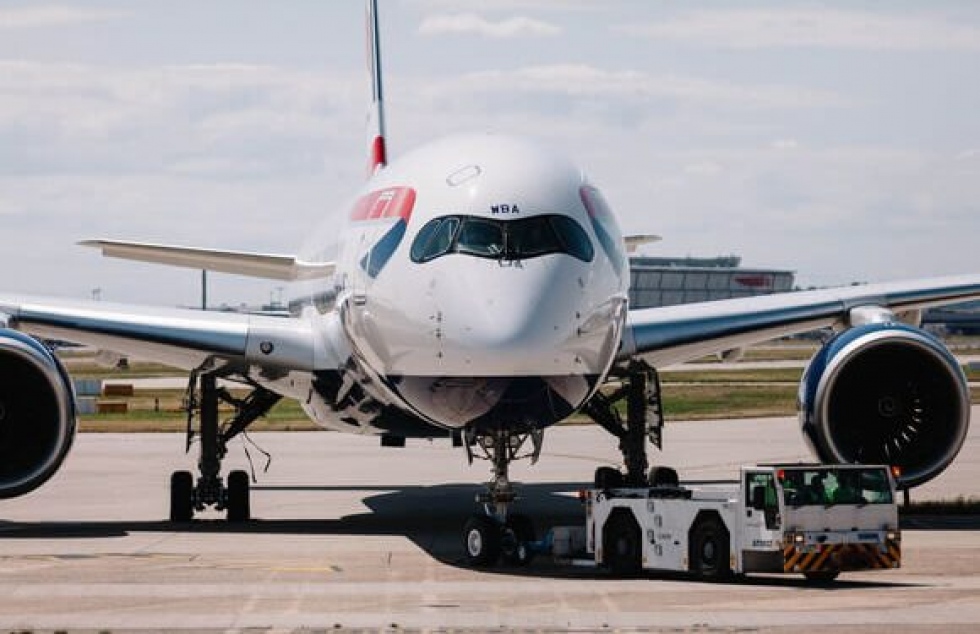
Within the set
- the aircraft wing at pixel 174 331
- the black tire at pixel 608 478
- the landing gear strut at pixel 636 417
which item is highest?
the aircraft wing at pixel 174 331

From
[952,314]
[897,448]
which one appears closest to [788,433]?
[897,448]

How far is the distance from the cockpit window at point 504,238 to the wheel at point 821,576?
13.6 feet

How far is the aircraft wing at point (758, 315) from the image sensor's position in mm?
26438

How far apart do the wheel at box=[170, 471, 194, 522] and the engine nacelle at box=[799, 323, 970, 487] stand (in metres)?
8.86

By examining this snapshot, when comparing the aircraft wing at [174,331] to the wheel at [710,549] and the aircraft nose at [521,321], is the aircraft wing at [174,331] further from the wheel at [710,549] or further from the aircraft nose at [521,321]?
the wheel at [710,549]

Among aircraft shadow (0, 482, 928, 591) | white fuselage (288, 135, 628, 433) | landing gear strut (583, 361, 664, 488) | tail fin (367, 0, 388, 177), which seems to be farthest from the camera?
tail fin (367, 0, 388, 177)

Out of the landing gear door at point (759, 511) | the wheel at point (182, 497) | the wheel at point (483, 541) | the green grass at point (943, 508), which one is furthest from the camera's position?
the green grass at point (943, 508)

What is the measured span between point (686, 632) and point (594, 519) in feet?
19.8

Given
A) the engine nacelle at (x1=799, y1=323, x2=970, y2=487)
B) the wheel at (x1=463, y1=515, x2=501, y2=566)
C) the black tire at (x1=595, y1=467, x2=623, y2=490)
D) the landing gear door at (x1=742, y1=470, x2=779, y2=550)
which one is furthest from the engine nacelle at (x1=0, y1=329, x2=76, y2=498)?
the engine nacelle at (x1=799, y1=323, x2=970, y2=487)

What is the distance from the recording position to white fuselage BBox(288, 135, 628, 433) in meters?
20.2

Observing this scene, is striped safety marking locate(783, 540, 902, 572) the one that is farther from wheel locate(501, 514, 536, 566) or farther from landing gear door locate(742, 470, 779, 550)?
wheel locate(501, 514, 536, 566)

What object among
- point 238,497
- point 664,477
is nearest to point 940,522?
point 664,477

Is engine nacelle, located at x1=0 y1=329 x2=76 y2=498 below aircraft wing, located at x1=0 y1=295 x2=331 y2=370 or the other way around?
below

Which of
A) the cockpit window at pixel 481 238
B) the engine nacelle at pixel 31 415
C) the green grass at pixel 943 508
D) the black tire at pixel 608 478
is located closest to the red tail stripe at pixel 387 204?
the cockpit window at pixel 481 238
